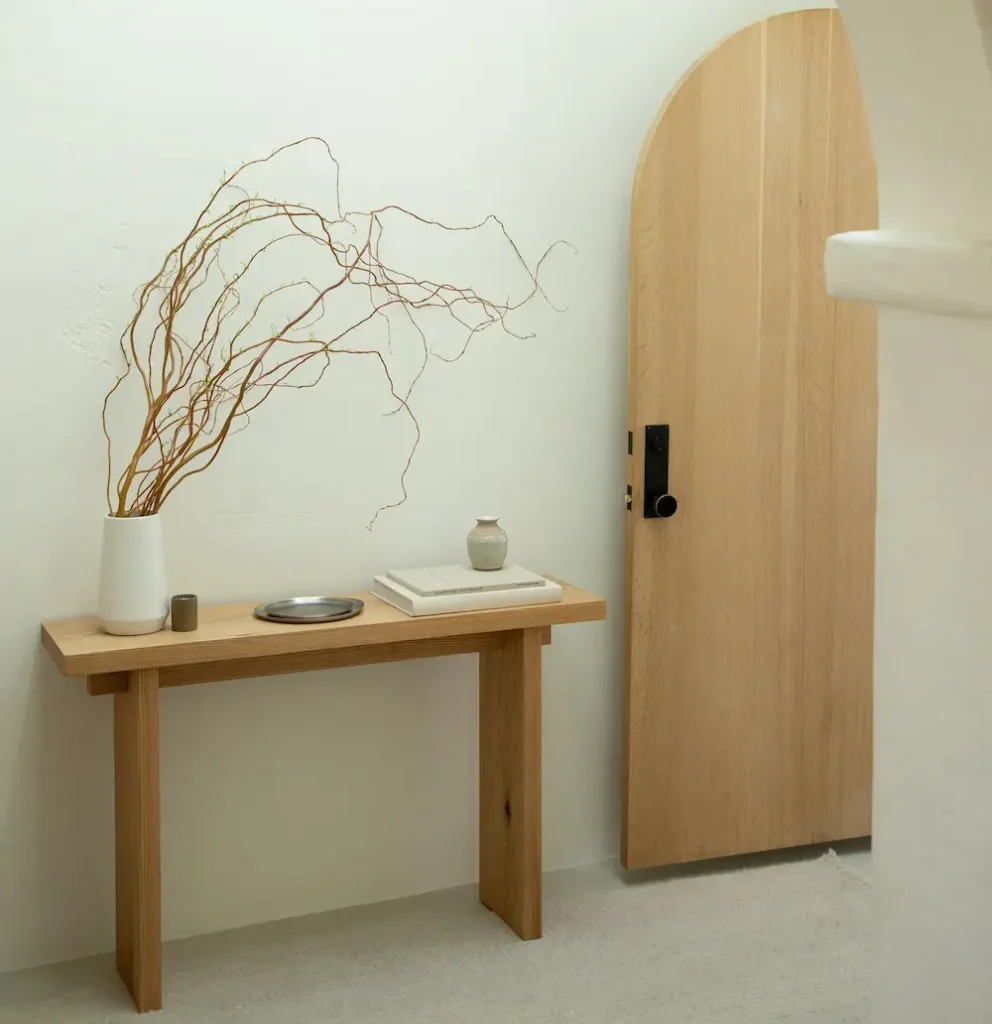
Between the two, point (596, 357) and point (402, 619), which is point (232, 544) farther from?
point (596, 357)

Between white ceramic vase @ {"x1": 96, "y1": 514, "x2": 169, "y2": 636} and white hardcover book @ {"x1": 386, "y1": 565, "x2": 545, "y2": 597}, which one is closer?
white ceramic vase @ {"x1": 96, "y1": 514, "x2": 169, "y2": 636}

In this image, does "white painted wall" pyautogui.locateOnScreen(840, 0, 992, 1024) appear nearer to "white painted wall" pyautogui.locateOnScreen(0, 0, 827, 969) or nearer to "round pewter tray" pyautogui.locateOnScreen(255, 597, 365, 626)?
"round pewter tray" pyautogui.locateOnScreen(255, 597, 365, 626)

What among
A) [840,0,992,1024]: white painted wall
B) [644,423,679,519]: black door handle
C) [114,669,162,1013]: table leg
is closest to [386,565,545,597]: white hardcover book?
[644,423,679,519]: black door handle

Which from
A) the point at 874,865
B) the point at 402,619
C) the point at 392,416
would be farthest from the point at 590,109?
the point at 874,865

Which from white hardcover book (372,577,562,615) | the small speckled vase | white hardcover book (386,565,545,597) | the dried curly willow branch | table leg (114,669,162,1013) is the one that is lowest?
table leg (114,669,162,1013)

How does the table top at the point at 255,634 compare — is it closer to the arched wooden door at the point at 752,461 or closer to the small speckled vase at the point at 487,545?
the small speckled vase at the point at 487,545

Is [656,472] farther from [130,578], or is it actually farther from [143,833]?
[143,833]

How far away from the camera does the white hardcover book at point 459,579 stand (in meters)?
2.90

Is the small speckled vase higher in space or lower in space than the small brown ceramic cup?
higher

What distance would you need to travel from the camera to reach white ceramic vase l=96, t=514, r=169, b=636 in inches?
106

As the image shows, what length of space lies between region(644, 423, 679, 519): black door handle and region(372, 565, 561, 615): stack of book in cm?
37

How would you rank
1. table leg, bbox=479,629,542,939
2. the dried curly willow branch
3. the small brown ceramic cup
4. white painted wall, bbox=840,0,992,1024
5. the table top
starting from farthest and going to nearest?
table leg, bbox=479,629,542,939 < the dried curly willow branch < the small brown ceramic cup < the table top < white painted wall, bbox=840,0,992,1024

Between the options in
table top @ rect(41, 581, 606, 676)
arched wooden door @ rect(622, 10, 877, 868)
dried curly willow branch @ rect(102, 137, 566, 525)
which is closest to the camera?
table top @ rect(41, 581, 606, 676)

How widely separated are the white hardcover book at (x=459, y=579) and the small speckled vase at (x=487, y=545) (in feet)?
0.06
